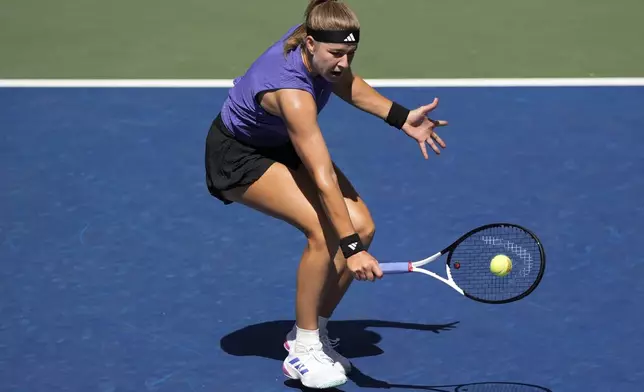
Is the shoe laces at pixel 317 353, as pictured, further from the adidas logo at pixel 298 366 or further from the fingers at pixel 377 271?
the fingers at pixel 377 271

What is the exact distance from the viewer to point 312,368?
568cm

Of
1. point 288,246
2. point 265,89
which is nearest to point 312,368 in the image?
point 265,89

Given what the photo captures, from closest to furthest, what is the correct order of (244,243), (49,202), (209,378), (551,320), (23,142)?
(209,378)
(551,320)
(244,243)
(49,202)
(23,142)

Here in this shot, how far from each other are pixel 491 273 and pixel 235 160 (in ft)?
4.49

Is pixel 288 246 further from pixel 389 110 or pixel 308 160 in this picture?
pixel 308 160

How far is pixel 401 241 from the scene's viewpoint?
7.18 meters

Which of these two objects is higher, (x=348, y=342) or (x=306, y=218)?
(x=306, y=218)

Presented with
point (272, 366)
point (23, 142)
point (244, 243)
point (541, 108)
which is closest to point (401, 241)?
point (244, 243)

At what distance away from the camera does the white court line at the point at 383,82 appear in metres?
9.17

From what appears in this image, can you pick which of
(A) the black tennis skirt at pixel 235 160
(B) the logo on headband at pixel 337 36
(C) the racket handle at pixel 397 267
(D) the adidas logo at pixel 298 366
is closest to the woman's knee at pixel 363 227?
(C) the racket handle at pixel 397 267

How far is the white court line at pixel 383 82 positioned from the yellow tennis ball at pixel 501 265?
3.60 meters

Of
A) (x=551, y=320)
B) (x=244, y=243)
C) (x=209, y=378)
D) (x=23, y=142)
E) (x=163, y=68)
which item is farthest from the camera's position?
(x=163, y=68)

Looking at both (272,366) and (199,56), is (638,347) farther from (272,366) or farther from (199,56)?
(199,56)

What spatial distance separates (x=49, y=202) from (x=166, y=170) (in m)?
0.82
